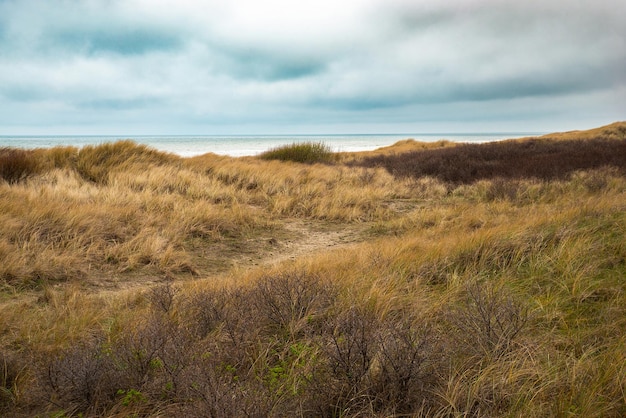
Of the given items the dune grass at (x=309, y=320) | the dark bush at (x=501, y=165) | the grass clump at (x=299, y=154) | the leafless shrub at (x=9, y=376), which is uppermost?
the grass clump at (x=299, y=154)

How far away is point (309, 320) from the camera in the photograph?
315 centimetres

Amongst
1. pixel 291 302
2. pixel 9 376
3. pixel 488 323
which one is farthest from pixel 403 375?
pixel 9 376

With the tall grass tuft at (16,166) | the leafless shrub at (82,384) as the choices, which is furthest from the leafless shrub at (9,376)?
the tall grass tuft at (16,166)

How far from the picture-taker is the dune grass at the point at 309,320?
2193 mm

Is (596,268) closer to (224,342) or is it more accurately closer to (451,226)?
(451,226)

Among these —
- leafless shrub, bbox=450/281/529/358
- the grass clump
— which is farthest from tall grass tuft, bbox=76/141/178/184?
leafless shrub, bbox=450/281/529/358

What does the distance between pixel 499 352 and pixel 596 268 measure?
241 cm

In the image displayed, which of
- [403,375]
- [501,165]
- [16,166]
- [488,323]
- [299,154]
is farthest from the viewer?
[299,154]

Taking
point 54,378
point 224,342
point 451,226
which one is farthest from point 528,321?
point 451,226

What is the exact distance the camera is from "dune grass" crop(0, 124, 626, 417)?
219cm

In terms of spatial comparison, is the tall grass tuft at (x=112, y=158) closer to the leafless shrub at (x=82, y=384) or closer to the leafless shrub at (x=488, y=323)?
the leafless shrub at (x=82, y=384)

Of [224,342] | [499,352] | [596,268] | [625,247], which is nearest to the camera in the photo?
[499,352]

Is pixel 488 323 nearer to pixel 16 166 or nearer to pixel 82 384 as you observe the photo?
pixel 82 384

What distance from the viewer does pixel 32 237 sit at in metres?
5.17
